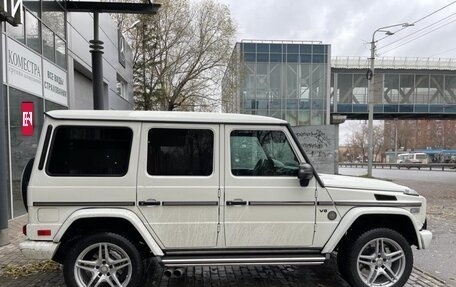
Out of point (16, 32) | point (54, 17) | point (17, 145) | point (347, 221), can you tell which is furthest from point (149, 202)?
point (54, 17)

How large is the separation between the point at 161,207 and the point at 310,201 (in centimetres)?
162

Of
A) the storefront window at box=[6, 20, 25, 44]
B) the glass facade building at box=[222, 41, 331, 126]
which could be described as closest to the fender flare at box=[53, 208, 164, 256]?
the storefront window at box=[6, 20, 25, 44]

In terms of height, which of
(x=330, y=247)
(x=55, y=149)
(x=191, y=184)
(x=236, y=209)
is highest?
(x=55, y=149)

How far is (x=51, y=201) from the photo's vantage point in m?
4.28

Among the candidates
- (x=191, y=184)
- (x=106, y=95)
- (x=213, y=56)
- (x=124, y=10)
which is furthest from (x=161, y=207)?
(x=213, y=56)

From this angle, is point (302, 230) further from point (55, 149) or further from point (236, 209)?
point (55, 149)

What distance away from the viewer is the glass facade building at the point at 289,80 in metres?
44.3

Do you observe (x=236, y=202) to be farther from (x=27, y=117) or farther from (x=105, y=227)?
(x=27, y=117)

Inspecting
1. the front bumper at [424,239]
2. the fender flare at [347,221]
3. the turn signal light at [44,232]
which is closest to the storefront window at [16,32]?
the turn signal light at [44,232]

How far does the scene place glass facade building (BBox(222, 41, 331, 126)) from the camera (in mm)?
44281

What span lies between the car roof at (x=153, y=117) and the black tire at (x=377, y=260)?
1650 millimetres

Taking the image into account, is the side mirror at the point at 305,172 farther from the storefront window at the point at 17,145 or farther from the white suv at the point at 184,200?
the storefront window at the point at 17,145

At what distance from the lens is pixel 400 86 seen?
4834cm

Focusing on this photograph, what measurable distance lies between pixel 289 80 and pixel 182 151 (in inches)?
1640
